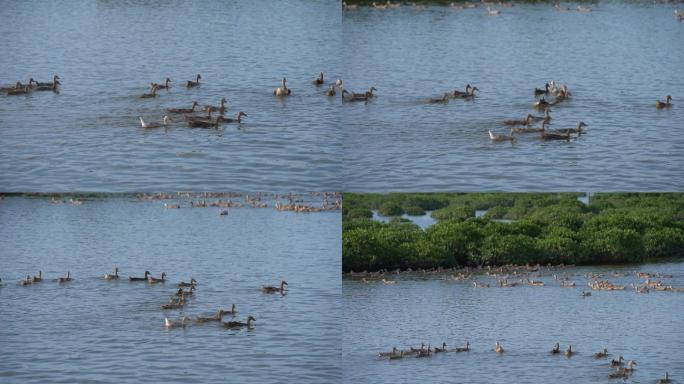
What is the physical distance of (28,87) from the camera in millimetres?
17812

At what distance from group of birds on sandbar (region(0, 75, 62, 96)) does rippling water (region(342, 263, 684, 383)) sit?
18.3 ft

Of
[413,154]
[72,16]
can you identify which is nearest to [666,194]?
[413,154]

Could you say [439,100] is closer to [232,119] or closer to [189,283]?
[232,119]

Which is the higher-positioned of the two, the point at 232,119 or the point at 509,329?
the point at 232,119

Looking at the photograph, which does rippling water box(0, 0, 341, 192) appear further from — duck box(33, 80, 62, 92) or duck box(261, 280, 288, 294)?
duck box(261, 280, 288, 294)

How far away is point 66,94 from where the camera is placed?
1773 cm

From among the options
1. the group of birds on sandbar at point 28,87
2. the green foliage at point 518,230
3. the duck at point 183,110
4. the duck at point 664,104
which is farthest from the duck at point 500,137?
the group of birds on sandbar at point 28,87

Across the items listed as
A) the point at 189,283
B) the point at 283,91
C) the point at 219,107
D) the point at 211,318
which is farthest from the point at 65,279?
the point at 283,91

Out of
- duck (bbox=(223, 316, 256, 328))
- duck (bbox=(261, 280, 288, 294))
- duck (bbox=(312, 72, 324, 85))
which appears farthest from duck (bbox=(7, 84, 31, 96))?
duck (bbox=(223, 316, 256, 328))

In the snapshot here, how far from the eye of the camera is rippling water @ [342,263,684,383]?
44.2ft

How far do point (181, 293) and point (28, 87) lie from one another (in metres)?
4.36

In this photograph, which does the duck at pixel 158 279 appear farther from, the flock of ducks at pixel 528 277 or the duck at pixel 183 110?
the flock of ducks at pixel 528 277

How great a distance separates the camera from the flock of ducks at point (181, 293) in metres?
14.2

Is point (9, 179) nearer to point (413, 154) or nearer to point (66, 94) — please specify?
point (66, 94)
